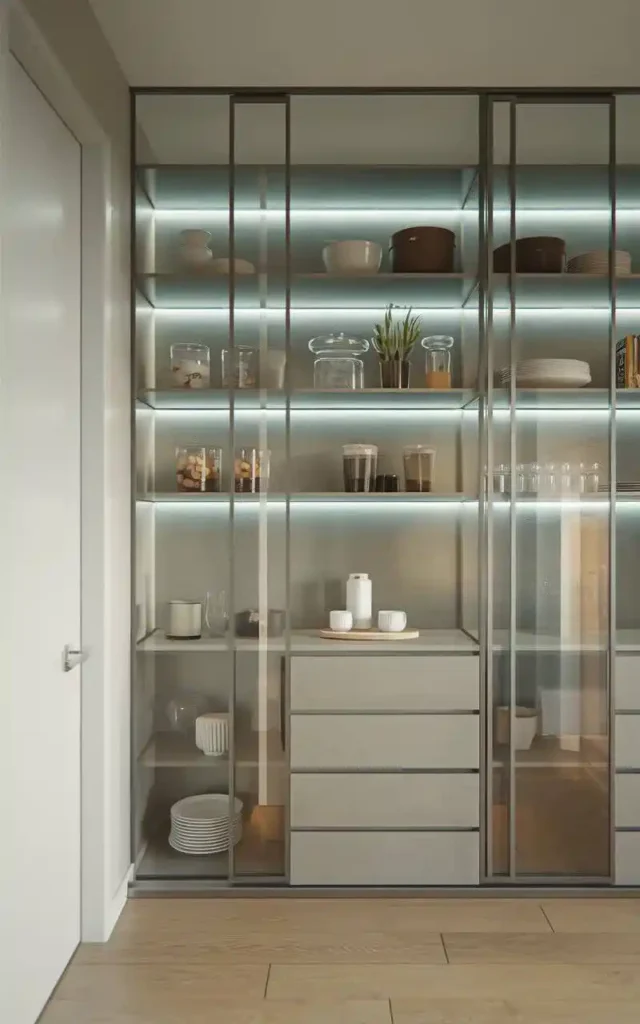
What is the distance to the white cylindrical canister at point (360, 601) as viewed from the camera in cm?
325

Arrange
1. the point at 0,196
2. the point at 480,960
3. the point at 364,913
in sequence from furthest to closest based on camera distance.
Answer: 1. the point at 364,913
2. the point at 480,960
3. the point at 0,196

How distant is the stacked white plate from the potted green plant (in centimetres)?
160

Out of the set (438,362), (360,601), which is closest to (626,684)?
(360,601)

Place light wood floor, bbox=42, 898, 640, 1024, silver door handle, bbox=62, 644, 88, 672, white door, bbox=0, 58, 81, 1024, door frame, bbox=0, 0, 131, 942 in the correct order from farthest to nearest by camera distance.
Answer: door frame, bbox=0, 0, 131, 942
silver door handle, bbox=62, 644, 88, 672
light wood floor, bbox=42, 898, 640, 1024
white door, bbox=0, 58, 81, 1024

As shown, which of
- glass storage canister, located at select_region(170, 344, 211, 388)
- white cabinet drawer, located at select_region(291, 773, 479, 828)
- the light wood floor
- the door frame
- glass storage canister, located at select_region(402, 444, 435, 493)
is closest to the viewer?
the light wood floor

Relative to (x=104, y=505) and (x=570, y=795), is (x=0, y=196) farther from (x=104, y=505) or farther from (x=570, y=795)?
(x=570, y=795)

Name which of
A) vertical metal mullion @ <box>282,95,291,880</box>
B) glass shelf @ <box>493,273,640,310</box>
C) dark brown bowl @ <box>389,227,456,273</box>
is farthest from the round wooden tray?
dark brown bowl @ <box>389,227,456,273</box>

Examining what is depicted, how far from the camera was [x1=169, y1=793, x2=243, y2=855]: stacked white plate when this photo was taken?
310 cm

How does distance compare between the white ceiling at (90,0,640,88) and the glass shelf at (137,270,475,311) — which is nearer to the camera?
the white ceiling at (90,0,640,88)

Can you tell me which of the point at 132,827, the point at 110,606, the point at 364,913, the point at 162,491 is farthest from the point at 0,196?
the point at 364,913

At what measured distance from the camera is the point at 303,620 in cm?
346

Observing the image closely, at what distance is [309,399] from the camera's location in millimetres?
3242

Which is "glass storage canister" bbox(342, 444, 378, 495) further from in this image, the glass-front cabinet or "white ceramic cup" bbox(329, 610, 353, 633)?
"white ceramic cup" bbox(329, 610, 353, 633)

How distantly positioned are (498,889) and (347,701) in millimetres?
840
